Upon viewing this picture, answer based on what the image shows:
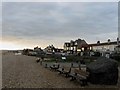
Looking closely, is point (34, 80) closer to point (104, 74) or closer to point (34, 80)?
point (34, 80)

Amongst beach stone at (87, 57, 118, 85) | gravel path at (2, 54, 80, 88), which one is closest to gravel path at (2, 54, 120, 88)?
gravel path at (2, 54, 80, 88)

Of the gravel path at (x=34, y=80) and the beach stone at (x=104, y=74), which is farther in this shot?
the beach stone at (x=104, y=74)

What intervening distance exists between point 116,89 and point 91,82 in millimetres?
2299

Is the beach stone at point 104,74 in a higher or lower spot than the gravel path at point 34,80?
higher

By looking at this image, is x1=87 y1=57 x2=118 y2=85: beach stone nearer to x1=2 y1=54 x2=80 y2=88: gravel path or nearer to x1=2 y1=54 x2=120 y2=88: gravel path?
x1=2 y1=54 x2=120 y2=88: gravel path

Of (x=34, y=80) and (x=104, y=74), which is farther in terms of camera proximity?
(x=34, y=80)

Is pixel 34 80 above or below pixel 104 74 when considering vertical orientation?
below

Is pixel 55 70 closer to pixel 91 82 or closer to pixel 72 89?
pixel 91 82

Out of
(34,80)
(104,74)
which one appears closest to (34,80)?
(34,80)

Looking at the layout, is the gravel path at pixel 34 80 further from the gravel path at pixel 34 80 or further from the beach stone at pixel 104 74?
the beach stone at pixel 104 74

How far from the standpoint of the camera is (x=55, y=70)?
2461 centimetres

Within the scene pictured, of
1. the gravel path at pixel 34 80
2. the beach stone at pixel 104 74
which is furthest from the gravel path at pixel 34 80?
the beach stone at pixel 104 74

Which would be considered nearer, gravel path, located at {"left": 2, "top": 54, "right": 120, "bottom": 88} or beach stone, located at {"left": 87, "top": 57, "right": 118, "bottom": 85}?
gravel path, located at {"left": 2, "top": 54, "right": 120, "bottom": 88}

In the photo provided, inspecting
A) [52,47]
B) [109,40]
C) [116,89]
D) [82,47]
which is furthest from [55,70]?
[52,47]
